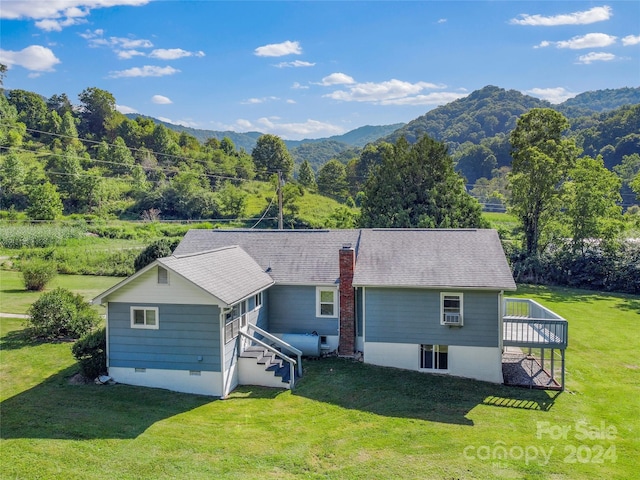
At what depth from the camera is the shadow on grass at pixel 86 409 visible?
11742 millimetres

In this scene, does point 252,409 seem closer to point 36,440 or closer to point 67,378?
point 36,440

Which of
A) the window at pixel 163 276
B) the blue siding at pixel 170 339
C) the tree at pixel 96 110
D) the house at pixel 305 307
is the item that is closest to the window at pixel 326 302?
the house at pixel 305 307

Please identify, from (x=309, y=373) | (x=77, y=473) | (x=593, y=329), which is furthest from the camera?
(x=593, y=329)

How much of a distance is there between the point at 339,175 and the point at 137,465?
67245mm

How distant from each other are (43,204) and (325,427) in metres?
44.1

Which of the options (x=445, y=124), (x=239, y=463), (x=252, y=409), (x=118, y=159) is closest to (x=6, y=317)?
(x=252, y=409)

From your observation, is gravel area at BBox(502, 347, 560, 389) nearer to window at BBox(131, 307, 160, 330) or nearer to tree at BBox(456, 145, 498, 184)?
window at BBox(131, 307, 160, 330)

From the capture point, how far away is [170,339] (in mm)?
14672

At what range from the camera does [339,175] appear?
248 feet

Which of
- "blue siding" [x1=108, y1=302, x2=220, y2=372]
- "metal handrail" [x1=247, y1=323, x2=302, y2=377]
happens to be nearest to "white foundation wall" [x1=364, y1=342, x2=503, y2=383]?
"metal handrail" [x1=247, y1=323, x2=302, y2=377]

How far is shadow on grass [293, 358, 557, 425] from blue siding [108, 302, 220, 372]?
3.14 meters

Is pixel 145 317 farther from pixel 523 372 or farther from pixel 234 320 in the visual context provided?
pixel 523 372

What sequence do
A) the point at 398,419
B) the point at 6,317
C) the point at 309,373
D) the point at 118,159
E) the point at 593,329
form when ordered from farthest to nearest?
the point at 118,159, the point at 593,329, the point at 6,317, the point at 309,373, the point at 398,419

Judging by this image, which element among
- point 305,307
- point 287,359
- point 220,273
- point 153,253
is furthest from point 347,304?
point 153,253
